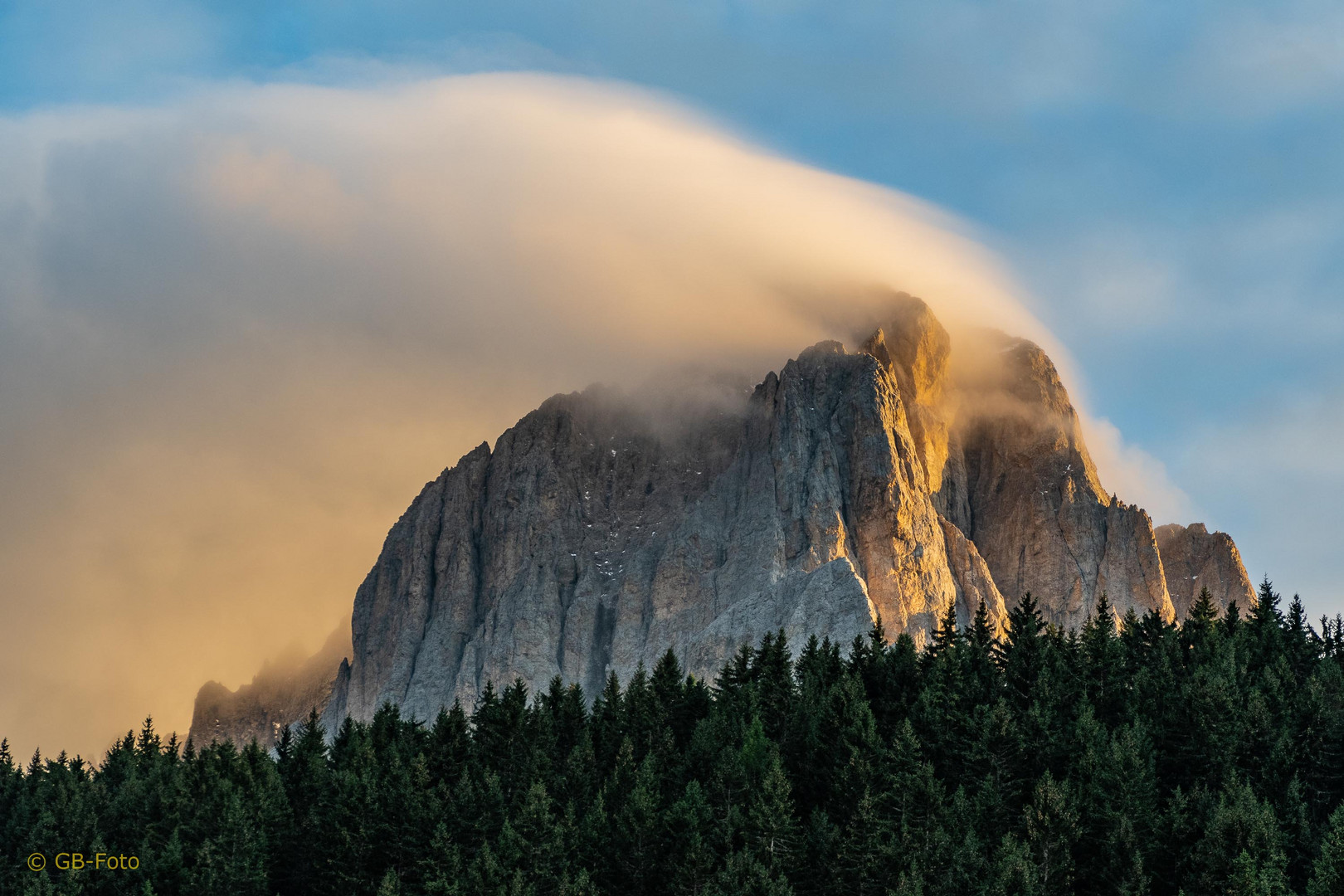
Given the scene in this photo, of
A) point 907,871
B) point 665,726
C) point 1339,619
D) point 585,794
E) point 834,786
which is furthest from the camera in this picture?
point 1339,619

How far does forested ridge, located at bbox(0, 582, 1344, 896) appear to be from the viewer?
313 feet

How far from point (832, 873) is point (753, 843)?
4.97 metres

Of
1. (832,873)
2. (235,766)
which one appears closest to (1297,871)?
(832,873)

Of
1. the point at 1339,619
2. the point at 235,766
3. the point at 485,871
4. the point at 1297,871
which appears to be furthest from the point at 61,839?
the point at 1339,619

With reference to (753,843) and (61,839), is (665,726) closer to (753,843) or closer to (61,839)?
(753,843)

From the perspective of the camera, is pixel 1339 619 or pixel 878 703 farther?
pixel 1339 619

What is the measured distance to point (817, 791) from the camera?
367ft

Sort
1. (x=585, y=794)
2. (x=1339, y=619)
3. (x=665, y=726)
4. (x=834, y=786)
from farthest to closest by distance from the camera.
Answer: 1. (x=1339, y=619)
2. (x=665, y=726)
3. (x=585, y=794)
4. (x=834, y=786)

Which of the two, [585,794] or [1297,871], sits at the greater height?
[585,794]

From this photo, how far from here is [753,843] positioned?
325 ft

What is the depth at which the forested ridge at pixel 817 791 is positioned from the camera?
95250mm

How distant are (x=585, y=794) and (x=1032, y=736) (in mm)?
30290

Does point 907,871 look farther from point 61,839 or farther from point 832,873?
point 61,839

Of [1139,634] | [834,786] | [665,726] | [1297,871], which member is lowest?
[1297,871]
